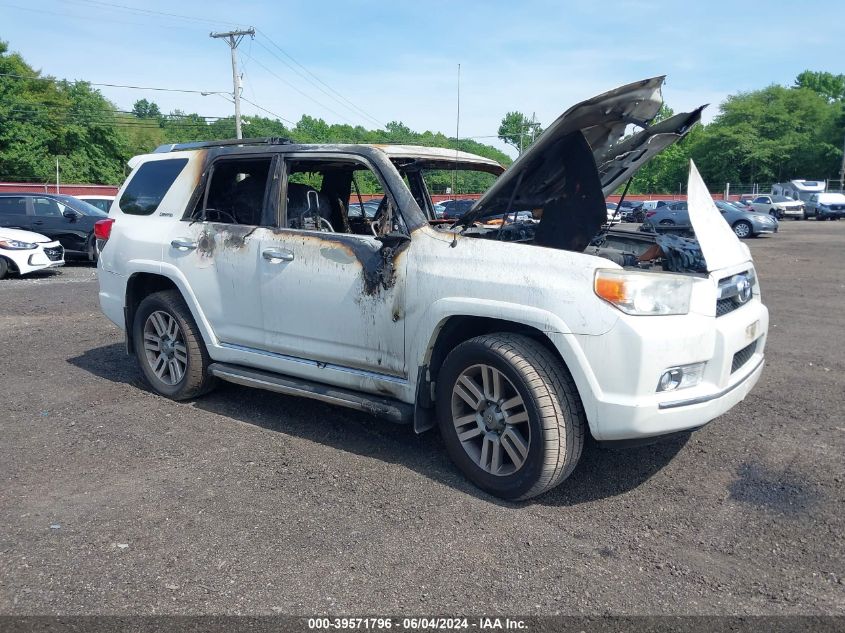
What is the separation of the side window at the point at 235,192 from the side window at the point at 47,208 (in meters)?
11.9

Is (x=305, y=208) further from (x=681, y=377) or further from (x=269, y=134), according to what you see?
(x=269, y=134)

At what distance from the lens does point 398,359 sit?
4.16m

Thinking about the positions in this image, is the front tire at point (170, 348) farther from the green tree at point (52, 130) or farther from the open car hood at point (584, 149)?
the green tree at point (52, 130)

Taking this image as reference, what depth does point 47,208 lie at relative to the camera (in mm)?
15375

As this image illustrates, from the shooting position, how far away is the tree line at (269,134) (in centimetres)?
4988

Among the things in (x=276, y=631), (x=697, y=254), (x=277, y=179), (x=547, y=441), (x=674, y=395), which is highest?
(x=277, y=179)

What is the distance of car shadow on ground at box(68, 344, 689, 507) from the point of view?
3.95 metres

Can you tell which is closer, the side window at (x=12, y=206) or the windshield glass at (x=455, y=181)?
the windshield glass at (x=455, y=181)

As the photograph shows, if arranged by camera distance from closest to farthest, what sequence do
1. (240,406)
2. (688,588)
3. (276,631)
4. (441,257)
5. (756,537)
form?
(276,631) < (688,588) < (756,537) < (441,257) < (240,406)

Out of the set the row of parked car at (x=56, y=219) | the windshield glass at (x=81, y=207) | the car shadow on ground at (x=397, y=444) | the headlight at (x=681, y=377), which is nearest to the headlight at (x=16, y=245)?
the row of parked car at (x=56, y=219)

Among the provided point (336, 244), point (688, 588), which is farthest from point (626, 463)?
point (336, 244)

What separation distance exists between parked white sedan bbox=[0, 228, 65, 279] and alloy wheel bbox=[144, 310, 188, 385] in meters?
9.35

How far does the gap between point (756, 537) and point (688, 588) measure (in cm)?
65

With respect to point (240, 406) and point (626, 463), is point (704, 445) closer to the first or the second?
point (626, 463)
